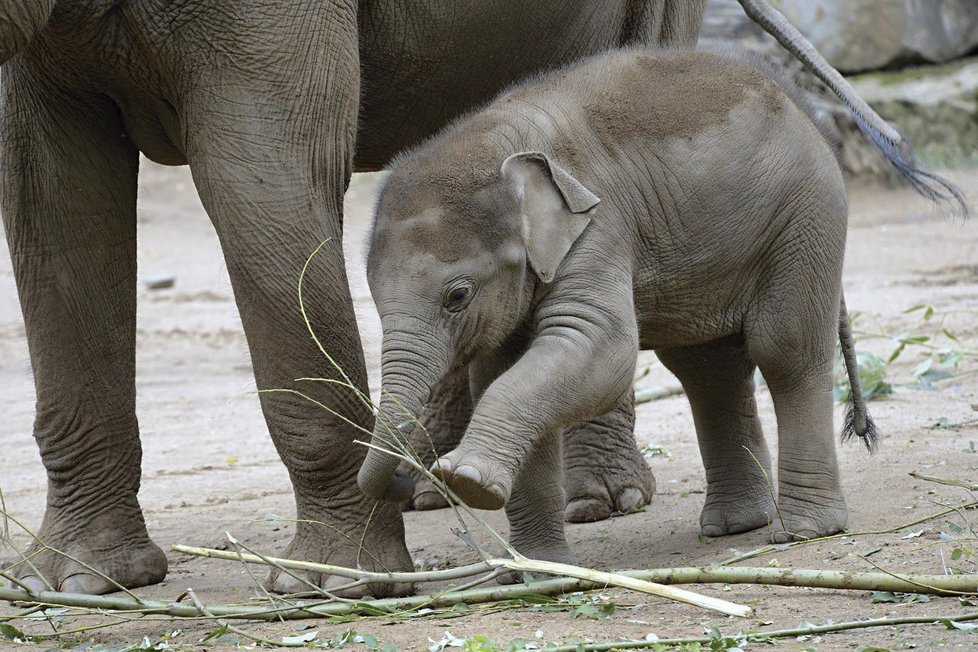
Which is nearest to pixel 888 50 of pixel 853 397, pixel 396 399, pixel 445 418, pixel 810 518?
pixel 445 418

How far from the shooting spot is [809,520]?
13.9 feet

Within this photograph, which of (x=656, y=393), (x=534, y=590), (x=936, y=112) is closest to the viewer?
(x=534, y=590)

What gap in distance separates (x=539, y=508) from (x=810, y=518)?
0.84 metres

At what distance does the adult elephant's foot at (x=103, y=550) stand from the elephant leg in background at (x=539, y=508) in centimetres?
125

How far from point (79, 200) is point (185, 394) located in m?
4.60

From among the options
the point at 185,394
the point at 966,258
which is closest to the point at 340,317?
the point at 185,394

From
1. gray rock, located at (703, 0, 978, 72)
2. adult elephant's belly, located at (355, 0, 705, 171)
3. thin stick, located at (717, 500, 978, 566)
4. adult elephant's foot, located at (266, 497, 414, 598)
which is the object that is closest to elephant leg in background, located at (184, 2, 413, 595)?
adult elephant's foot, located at (266, 497, 414, 598)

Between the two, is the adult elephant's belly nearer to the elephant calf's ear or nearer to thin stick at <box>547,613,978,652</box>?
the elephant calf's ear

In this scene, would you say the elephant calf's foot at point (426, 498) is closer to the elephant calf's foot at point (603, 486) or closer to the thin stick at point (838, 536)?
the elephant calf's foot at point (603, 486)

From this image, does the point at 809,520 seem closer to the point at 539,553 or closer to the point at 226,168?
the point at 539,553

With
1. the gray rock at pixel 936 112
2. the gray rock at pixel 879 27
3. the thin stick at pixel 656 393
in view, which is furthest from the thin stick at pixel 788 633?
the gray rock at pixel 879 27

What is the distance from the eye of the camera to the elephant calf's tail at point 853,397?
4648 millimetres

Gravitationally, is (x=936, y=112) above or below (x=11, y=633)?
below

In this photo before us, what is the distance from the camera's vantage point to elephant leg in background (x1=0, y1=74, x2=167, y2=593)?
4.32 m
